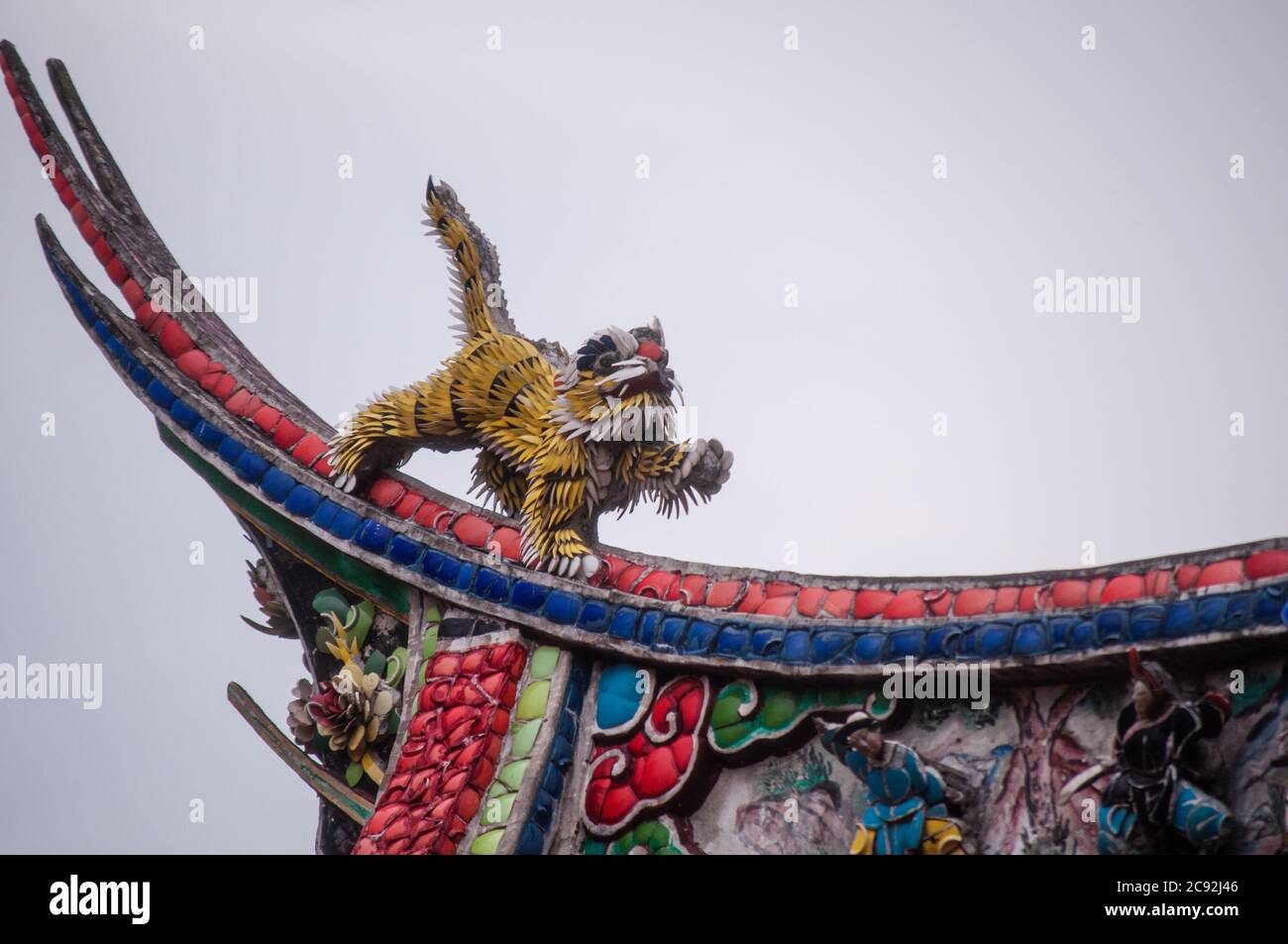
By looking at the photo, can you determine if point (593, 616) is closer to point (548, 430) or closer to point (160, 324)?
point (548, 430)

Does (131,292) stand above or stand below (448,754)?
above

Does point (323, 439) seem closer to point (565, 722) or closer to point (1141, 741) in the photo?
point (565, 722)

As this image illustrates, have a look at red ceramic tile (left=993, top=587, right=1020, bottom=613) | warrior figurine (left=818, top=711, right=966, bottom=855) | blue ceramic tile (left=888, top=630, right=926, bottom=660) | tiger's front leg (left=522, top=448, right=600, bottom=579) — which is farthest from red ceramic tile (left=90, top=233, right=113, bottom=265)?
red ceramic tile (left=993, top=587, right=1020, bottom=613)

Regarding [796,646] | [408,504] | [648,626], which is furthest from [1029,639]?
[408,504]

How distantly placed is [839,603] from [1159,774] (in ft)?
6.43

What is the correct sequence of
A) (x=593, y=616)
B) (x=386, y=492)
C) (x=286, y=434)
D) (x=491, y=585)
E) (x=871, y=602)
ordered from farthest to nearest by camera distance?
1. (x=286, y=434)
2. (x=386, y=492)
3. (x=491, y=585)
4. (x=593, y=616)
5. (x=871, y=602)

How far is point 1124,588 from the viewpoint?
30.8 ft

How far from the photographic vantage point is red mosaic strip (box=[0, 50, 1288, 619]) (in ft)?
30.6

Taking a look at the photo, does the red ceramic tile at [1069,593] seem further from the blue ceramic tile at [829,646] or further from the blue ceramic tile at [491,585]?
the blue ceramic tile at [491,585]

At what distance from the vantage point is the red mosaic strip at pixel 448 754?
35.2 feet

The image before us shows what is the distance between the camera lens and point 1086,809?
30.1 ft

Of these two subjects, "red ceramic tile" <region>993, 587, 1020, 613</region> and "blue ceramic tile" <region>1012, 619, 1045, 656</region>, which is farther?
"red ceramic tile" <region>993, 587, 1020, 613</region>

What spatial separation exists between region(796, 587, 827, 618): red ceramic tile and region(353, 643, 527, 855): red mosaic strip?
1624 mm

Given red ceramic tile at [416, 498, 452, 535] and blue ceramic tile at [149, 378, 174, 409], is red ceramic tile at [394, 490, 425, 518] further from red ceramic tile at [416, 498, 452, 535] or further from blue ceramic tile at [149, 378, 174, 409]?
blue ceramic tile at [149, 378, 174, 409]
